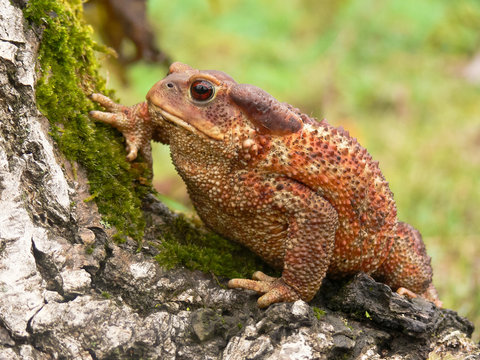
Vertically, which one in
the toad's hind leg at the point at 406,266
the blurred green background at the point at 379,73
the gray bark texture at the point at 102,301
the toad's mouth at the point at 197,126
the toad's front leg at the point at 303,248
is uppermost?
the blurred green background at the point at 379,73

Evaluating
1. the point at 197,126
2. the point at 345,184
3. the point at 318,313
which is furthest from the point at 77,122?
the point at 318,313

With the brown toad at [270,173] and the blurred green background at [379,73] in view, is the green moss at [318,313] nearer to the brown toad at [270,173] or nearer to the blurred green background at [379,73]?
the brown toad at [270,173]

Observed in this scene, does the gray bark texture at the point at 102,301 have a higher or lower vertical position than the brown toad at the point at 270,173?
lower

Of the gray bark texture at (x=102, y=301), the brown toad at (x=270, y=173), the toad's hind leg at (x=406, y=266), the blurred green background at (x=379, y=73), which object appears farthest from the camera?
the blurred green background at (x=379, y=73)

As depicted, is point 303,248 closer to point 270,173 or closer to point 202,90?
point 270,173

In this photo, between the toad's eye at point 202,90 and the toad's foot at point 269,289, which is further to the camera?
the toad's eye at point 202,90

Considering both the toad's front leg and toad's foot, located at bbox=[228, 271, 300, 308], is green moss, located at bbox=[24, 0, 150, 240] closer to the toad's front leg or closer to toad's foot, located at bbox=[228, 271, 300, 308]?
toad's foot, located at bbox=[228, 271, 300, 308]

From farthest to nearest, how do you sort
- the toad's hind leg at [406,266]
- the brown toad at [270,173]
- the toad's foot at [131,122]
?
the toad's hind leg at [406,266], the toad's foot at [131,122], the brown toad at [270,173]

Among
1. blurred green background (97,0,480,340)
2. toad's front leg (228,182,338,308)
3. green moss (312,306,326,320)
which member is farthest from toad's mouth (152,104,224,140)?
blurred green background (97,0,480,340)

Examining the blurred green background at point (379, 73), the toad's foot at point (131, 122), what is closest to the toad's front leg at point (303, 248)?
the toad's foot at point (131, 122)
